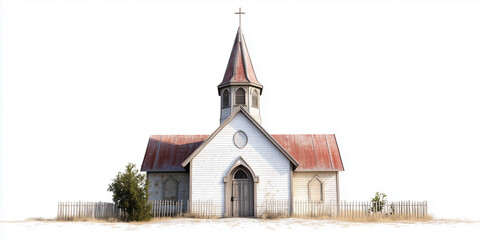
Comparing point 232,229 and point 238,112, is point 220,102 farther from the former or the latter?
point 232,229

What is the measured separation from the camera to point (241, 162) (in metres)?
31.6

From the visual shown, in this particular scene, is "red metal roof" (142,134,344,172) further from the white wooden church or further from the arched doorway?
the arched doorway

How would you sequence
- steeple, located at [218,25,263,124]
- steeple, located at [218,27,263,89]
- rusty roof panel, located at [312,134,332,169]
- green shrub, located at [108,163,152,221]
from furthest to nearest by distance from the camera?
steeple, located at [218,27,263,89], steeple, located at [218,25,263,124], rusty roof panel, located at [312,134,332,169], green shrub, located at [108,163,152,221]

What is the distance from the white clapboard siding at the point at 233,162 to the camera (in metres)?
31.4

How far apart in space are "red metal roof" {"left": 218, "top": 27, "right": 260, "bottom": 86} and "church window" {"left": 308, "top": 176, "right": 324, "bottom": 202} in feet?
27.3

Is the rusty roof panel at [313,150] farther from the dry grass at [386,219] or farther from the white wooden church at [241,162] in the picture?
the dry grass at [386,219]

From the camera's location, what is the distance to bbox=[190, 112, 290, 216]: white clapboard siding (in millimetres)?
31391

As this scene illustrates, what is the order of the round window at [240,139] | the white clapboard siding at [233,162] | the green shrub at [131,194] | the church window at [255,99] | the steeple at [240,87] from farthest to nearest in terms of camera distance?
the church window at [255,99] < the steeple at [240,87] < the round window at [240,139] < the white clapboard siding at [233,162] < the green shrub at [131,194]

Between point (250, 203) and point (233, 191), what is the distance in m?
1.32

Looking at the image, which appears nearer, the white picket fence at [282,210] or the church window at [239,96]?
the white picket fence at [282,210]

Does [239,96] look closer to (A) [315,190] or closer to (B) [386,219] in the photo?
(A) [315,190]

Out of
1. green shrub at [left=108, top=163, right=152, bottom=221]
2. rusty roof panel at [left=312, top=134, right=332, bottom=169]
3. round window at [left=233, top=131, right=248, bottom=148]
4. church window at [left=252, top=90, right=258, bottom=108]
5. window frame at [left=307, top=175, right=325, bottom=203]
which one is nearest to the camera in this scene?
green shrub at [left=108, top=163, right=152, bottom=221]

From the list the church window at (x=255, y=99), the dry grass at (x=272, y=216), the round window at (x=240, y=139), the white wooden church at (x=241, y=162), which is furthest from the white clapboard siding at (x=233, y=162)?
the church window at (x=255, y=99)

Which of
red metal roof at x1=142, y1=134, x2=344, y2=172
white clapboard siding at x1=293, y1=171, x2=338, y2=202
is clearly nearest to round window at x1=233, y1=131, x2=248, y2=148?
red metal roof at x1=142, y1=134, x2=344, y2=172
